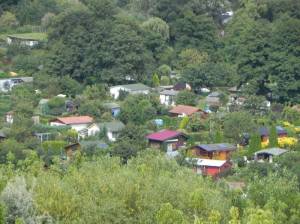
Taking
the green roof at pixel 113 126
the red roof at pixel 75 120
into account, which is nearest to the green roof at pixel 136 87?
the red roof at pixel 75 120

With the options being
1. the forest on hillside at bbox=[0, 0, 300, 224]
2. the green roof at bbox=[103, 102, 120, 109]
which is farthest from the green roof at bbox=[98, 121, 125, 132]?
the green roof at bbox=[103, 102, 120, 109]

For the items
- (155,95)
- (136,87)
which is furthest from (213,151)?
(136,87)

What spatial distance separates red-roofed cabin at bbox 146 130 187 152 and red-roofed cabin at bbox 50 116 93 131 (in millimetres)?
1498

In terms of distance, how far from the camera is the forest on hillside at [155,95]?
38.6ft

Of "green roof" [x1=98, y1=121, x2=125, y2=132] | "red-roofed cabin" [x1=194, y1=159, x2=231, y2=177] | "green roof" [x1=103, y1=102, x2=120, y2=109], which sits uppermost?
"green roof" [x1=103, y1=102, x2=120, y2=109]

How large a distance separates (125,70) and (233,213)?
12263 mm

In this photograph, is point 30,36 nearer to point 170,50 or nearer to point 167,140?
point 170,50

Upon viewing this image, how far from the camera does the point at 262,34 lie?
2136cm

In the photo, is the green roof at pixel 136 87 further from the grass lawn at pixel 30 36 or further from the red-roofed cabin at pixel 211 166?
the red-roofed cabin at pixel 211 166

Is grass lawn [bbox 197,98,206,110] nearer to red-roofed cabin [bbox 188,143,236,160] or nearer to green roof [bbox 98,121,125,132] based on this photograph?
green roof [bbox 98,121,125,132]

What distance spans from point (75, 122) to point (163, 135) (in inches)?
74.2

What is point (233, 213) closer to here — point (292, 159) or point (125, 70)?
point (292, 159)

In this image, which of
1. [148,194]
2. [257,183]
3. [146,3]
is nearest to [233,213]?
[148,194]

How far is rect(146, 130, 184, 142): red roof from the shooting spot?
17356mm
